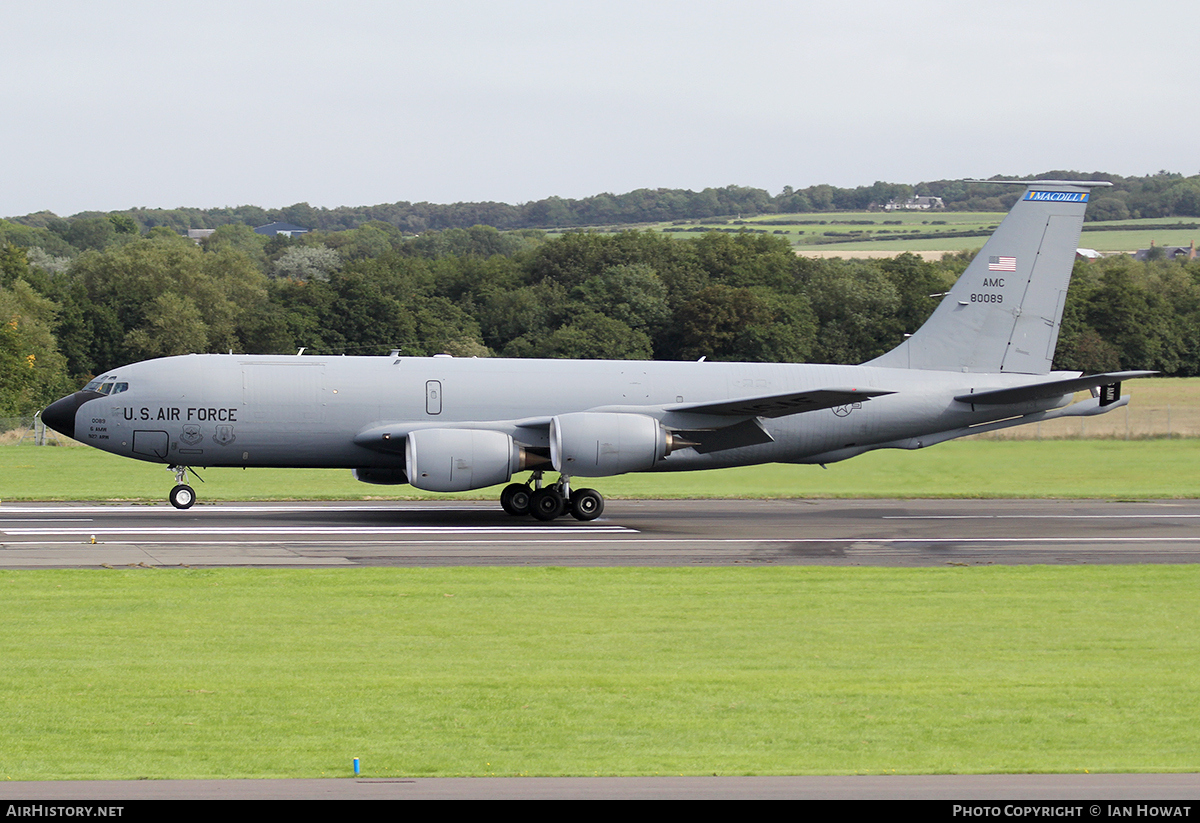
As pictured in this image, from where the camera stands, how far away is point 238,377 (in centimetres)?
2969

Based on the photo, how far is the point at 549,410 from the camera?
30391mm

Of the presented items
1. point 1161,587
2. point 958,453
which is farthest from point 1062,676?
point 958,453

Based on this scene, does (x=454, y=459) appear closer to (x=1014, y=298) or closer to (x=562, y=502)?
(x=562, y=502)

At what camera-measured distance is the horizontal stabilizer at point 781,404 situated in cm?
2872

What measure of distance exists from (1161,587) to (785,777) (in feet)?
43.2

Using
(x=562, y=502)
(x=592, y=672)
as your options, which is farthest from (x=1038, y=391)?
(x=592, y=672)

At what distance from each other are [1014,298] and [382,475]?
54.1 feet

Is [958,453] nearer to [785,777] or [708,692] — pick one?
[708,692]

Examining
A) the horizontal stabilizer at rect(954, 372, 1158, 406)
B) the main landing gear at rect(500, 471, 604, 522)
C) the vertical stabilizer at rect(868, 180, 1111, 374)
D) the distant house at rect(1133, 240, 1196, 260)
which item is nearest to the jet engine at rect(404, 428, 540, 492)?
the main landing gear at rect(500, 471, 604, 522)

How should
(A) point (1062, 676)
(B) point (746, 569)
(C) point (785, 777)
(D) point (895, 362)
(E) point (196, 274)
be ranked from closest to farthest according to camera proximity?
1. (C) point (785, 777)
2. (A) point (1062, 676)
3. (B) point (746, 569)
4. (D) point (895, 362)
5. (E) point (196, 274)

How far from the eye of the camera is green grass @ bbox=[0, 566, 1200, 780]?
10312 millimetres

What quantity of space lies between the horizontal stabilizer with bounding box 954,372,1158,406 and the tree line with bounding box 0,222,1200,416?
46949mm

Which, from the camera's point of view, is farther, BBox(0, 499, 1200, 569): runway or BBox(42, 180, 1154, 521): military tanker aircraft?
BBox(42, 180, 1154, 521): military tanker aircraft

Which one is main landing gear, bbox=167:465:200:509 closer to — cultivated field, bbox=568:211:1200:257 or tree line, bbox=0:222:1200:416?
tree line, bbox=0:222:1200:416
